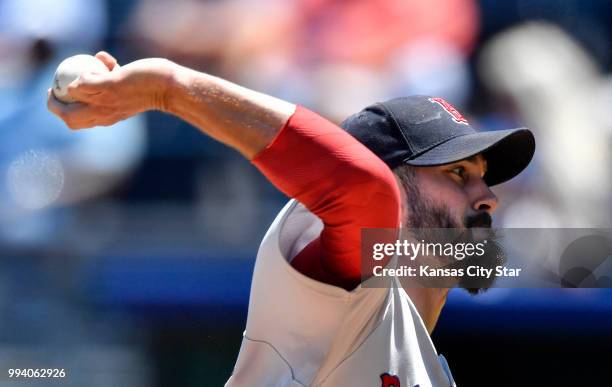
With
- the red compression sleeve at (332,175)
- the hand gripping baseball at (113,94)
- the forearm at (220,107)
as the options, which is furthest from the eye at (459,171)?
the hand gripping baseball at (113,94)

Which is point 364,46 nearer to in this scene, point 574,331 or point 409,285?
point 574,331

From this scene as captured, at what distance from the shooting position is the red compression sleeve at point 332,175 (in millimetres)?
1162

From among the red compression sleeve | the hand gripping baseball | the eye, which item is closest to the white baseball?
the hand gripping baseball

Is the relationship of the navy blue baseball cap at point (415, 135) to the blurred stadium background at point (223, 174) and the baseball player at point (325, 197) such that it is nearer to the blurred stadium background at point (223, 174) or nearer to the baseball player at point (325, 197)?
the baseball player at point (325, 197)

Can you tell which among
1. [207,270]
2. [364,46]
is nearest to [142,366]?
[207,270]

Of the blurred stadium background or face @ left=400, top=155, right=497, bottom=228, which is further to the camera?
the blurred stadium background

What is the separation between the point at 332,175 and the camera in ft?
3.83

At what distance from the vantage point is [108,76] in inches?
42.9

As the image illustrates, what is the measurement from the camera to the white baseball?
3.58 ft

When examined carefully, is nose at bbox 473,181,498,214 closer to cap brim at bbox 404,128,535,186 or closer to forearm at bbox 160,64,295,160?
cap brim at bbox 404,128,535,186

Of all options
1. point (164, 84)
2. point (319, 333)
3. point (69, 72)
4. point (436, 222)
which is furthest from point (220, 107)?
point (436, 222)

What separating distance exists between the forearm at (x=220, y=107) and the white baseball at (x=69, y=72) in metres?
0.10

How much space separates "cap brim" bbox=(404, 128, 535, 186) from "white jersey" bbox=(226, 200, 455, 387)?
0.84 ft

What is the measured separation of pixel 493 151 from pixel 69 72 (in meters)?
0.95
